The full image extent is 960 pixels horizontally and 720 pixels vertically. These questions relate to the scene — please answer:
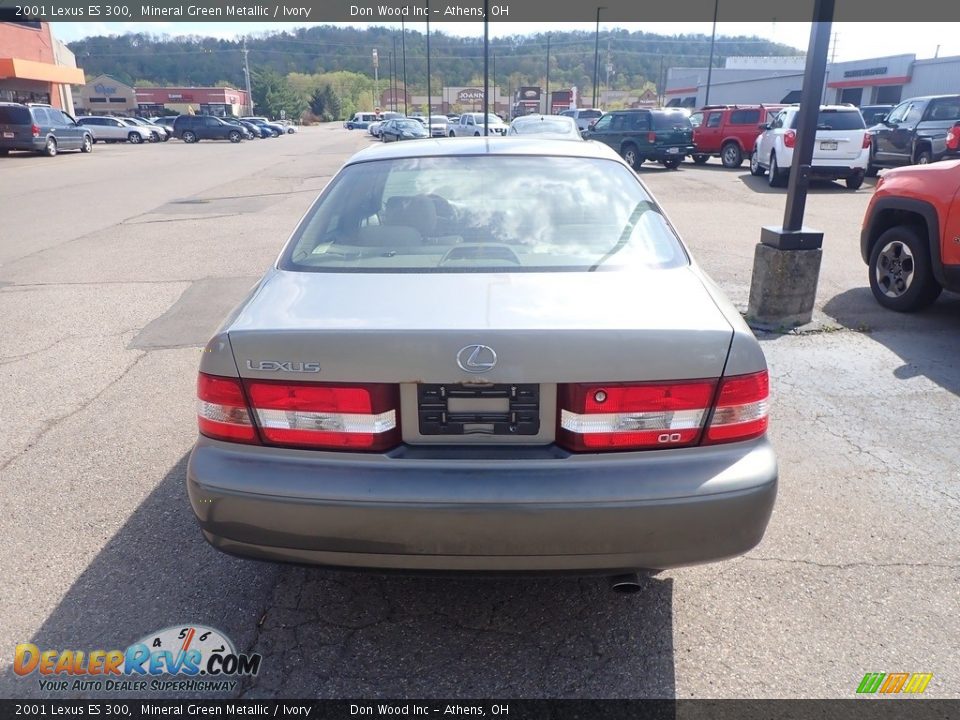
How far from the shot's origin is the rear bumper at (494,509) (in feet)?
6.80

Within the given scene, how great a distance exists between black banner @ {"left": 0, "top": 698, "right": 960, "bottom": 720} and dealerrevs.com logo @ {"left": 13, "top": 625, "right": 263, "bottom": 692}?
0.23ft

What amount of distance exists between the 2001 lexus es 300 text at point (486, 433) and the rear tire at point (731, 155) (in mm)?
22812

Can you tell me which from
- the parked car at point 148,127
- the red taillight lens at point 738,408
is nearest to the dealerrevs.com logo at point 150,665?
the red taillight lens at point 738,408

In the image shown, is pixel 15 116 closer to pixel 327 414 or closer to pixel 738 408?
pixel 327 414

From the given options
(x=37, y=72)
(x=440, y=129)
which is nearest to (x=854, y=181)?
(x=440, y=129)

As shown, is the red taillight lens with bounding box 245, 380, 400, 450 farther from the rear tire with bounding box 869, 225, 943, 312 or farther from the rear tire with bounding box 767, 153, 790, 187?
the rear tire with bounding box 767, 153, 790, 187

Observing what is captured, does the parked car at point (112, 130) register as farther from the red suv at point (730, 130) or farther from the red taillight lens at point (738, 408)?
the red taillight lens at point (738, 408)

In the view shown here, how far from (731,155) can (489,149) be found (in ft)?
72.1

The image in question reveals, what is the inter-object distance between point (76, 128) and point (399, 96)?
10492 centimetres

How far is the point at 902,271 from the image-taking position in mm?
6441

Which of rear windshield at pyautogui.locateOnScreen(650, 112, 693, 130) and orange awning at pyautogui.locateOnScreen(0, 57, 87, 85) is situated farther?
orange awning at pyautogui.locateOnScreen(0, 57, 87, 85)

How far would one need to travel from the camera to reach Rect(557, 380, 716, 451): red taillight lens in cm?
215

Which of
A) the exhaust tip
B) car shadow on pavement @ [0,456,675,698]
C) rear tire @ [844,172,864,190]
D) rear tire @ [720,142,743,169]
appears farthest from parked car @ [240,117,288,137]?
the exhaust tip

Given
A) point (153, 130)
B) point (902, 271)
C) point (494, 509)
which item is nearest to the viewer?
point (494, 509)
